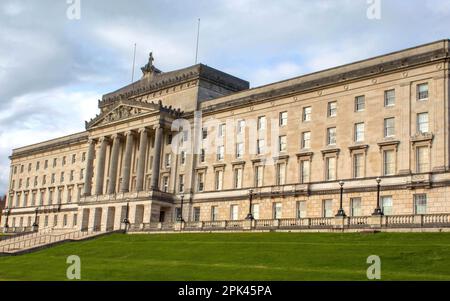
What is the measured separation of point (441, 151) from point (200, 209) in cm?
3240

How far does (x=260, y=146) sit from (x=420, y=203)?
22.2 m

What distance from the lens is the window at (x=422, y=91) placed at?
61.4 meters

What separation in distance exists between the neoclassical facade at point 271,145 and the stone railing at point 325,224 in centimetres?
340

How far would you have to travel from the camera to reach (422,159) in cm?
6047

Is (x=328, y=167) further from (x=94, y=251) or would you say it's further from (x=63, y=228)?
(x=63, y=228)

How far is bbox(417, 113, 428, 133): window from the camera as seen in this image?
200 feet

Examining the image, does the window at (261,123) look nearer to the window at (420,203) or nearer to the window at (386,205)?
the window at (386,205)

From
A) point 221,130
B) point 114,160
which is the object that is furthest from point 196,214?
point 114,160

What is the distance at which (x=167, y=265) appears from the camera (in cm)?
4188

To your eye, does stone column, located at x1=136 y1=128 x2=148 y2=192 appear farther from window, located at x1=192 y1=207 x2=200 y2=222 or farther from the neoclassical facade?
window, located at x1=192 y1=207 x2=200 y2=222

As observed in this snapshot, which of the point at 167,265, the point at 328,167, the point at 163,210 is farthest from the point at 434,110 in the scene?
the point at 163,210

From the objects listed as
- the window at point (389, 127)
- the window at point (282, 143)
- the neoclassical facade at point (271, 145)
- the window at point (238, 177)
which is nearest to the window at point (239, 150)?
the neoclassical facade at point (271, 145)

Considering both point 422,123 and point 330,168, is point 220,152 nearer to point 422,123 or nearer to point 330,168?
point 330,168

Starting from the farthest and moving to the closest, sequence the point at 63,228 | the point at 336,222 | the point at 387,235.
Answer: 1. the point at 63,228
2. the point at 336,222
3. the point at 387,235
